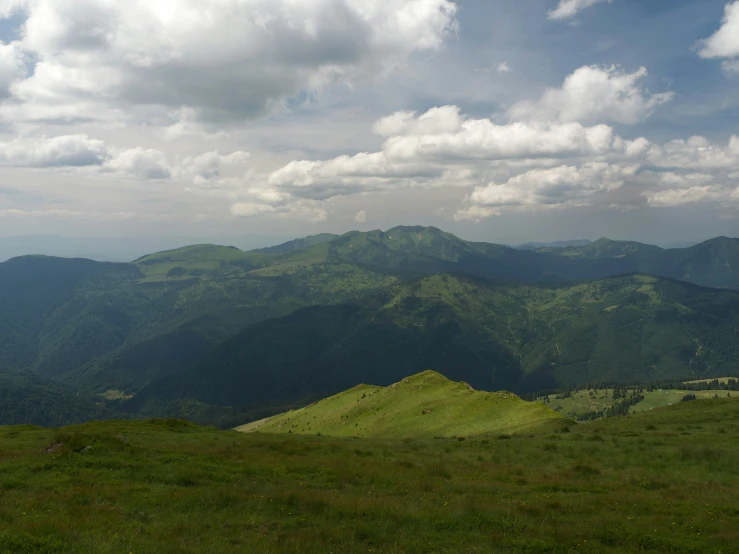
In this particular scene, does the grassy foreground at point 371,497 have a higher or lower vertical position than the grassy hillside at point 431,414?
higher

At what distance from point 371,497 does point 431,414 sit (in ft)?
180

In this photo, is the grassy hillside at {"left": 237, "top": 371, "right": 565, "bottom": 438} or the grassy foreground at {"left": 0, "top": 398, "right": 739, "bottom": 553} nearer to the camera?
the grassy foreground at {"left": 0, "top": 398, "right": 739, "bottom": 553}

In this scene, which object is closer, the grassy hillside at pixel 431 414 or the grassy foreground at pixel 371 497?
the grassy foreground at pixel 371 497

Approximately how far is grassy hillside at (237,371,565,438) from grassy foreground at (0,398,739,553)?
964 inches

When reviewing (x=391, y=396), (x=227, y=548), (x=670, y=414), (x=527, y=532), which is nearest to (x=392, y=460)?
(x=527, y=532)

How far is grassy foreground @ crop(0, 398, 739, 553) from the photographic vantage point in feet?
56.2

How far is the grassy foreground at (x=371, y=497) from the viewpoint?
1714 centimetres

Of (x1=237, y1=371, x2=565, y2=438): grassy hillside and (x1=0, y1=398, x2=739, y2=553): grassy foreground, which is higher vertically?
(x1=0, y1=398, x2=739, y2=553): grassy foreground

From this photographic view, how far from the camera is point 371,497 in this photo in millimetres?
23750

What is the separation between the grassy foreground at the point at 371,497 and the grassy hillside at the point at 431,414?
2450 centimetres

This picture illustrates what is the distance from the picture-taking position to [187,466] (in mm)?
29656

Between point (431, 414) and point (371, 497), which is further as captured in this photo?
point (431, 414)

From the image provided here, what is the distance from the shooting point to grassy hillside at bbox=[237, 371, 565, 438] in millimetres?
65875

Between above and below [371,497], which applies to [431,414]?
below
